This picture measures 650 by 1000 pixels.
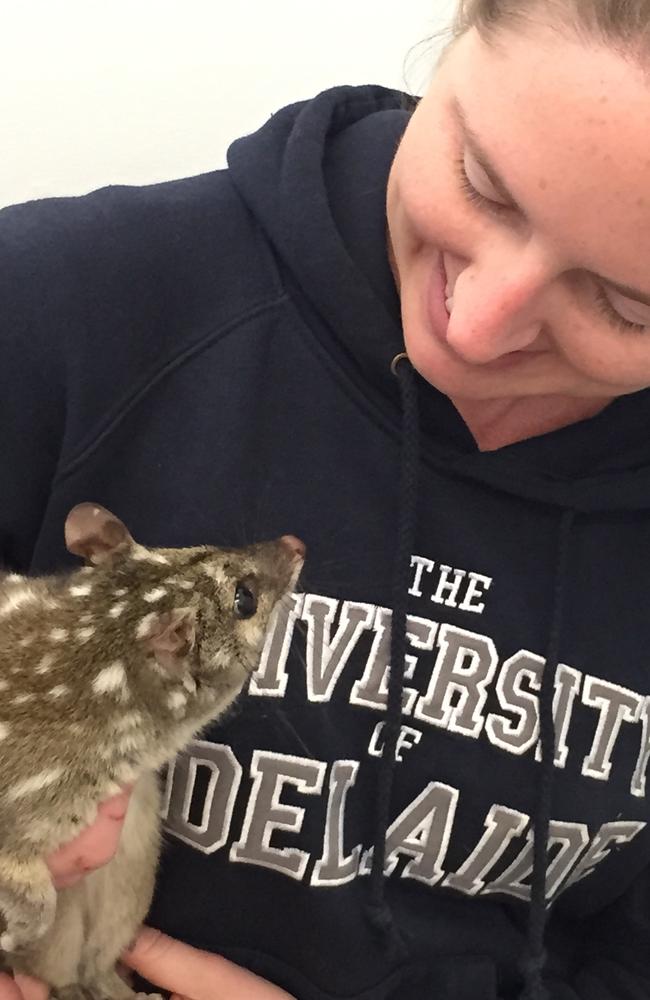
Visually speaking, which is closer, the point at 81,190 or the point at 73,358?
the point at 73,358

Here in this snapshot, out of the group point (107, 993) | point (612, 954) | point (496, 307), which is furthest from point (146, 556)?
point (612, 954)

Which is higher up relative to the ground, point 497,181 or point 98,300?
point 497,181

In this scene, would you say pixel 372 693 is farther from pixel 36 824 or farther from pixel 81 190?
pixel 81 190

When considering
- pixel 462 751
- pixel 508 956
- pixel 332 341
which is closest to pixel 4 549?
pixel 332 341

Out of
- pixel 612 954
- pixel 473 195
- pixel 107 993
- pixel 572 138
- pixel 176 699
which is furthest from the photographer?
pixel 612 954

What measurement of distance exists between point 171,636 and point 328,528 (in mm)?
215

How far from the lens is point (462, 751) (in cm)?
109

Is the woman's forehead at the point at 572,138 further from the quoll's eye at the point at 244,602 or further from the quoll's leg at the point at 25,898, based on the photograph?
the quoll's leg at the point at 25,898

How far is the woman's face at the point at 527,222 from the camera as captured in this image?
695 millimetres

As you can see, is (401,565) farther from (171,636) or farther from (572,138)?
(572,138)

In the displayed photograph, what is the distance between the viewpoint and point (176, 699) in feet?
3.39

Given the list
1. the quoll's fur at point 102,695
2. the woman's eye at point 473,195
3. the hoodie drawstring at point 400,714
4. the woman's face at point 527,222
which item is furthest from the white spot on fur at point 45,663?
the woman's eye at point 473,195

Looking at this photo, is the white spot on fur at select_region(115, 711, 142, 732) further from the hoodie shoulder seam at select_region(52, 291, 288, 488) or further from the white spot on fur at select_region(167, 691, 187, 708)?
the hoodie shoulder seam at select_region(52, 291, 288, 488)

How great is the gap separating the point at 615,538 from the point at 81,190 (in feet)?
3.81
